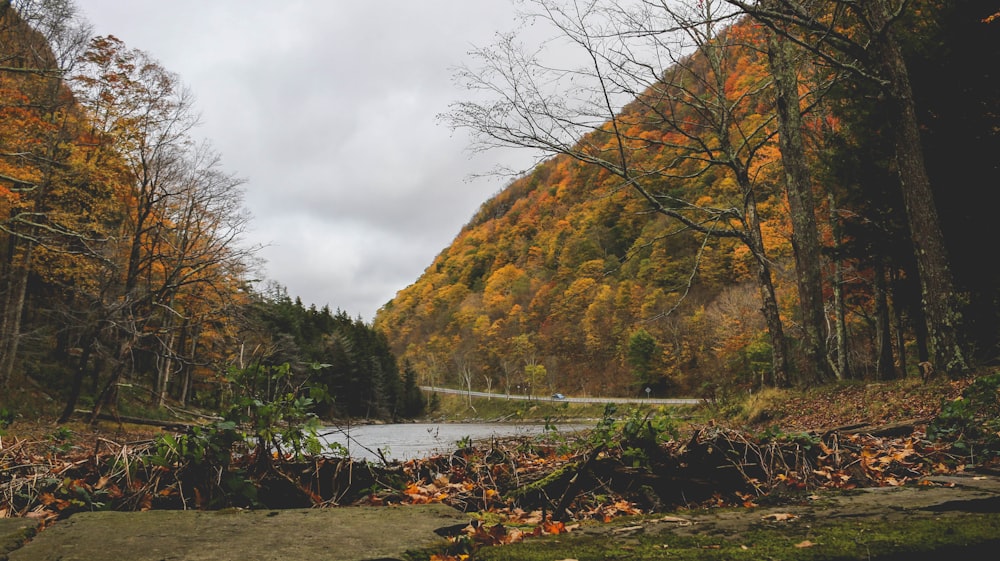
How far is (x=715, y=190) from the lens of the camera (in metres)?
41.1

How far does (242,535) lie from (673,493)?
2.01 metres

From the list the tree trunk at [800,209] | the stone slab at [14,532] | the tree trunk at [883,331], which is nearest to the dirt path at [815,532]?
the stone slab at [14,532]

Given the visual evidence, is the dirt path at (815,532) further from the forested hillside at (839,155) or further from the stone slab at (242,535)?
the forested hillside at (839,155)

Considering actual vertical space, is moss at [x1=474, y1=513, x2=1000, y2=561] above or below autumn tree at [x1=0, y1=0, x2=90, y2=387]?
below

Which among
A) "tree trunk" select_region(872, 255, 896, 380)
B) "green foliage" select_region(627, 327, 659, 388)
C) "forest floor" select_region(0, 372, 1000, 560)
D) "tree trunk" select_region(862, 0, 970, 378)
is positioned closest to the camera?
"forest floor" select_region(0, 372, 1000, 560)

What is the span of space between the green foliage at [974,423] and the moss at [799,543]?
186cm

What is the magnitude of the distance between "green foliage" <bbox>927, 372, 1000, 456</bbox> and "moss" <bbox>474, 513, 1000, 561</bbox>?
1863mm

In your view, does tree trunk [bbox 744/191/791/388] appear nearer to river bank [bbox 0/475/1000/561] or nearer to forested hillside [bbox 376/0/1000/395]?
forested hillside [bbox 376/0/1000/395]

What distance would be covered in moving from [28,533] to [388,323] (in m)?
129

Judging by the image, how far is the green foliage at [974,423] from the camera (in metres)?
3.38

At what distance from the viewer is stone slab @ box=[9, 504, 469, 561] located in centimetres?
165

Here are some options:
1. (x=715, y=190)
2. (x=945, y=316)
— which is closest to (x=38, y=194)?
(x=945, y=316)

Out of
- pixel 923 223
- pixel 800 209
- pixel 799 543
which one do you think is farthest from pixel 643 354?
pixel 799 543

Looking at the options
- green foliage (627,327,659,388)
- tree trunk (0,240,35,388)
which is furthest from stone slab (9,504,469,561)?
green foliage (627,327,659,388)
